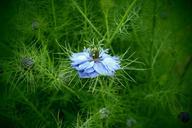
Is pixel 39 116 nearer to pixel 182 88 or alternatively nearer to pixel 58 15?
pixel 58 15

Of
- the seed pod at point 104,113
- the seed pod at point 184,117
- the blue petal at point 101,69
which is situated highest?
the blue petal at point 101,69

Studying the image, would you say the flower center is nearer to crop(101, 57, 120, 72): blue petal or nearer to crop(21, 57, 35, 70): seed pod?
crop(101, 57, 120, 72): blue petal

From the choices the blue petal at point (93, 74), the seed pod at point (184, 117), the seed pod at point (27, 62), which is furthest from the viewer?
the seed pod at point (184, 117)

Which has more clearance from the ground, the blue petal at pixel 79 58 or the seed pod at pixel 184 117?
the blue petal at pixel 79 58

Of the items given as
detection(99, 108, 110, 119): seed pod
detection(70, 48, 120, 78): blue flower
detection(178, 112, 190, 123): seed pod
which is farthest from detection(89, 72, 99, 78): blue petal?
detection(178, 112, 190, 123): seed pod

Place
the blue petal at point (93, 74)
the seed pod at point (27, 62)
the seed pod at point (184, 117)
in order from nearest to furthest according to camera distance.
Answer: the blue petal at point (93, 74), the seed pod at point (27, 62), the seed pod at point (184, 117)

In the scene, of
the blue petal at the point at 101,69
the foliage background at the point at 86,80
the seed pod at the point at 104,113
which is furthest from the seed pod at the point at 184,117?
the blue petal at the point at 101,69

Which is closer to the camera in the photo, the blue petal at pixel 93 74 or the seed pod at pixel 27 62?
the blue petal at pixel 93 74

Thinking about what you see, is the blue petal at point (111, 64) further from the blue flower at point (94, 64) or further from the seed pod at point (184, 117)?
the seed pod at point (184, 117)

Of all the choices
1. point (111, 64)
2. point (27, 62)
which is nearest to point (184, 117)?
point (111, 64)
